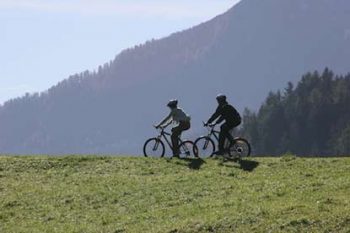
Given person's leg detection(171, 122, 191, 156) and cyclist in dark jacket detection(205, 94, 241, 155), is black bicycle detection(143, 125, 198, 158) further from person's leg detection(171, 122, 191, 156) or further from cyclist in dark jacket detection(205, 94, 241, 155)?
cyclist in dark jacket detection(205, 94, 241, 155)

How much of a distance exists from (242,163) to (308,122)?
10677cm

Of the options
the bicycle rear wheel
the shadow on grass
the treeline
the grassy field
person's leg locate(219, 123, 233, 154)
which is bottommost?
the grassy field

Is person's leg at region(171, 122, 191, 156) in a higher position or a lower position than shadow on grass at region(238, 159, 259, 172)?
higher

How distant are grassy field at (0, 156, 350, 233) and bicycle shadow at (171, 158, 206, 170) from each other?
4 centimetres

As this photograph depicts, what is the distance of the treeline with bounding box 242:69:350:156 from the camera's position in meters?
130

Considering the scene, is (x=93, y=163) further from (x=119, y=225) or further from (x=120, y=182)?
(x=119, y=225)

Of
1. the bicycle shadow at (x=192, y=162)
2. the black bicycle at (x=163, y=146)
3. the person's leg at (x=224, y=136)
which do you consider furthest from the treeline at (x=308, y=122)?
the bicycle shadow at (x=192, y=162)

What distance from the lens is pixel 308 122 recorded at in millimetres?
131375

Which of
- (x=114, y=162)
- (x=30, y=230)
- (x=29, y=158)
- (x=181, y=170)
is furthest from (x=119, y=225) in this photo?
(x=29, y=158)

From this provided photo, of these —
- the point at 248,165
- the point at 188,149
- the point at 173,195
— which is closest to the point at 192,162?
the point at 248,165

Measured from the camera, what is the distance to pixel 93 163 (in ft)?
95.2

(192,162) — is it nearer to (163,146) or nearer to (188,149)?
(188,149)

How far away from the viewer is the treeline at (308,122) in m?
130

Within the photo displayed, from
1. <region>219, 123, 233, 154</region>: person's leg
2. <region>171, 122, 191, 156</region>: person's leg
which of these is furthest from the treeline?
<region>219, 123, 233, 154</region>: person's leg
